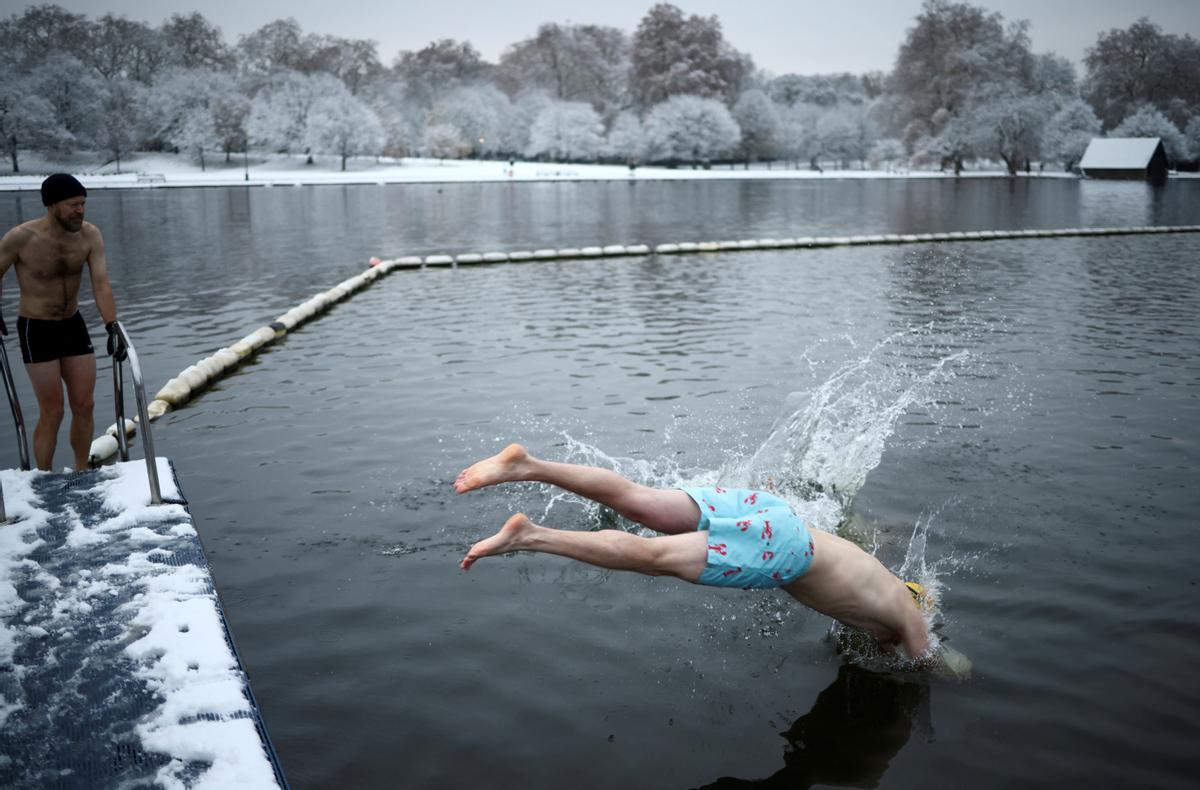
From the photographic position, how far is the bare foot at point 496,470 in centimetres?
430

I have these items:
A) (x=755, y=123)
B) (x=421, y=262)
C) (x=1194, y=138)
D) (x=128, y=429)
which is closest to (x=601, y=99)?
(x=755, y=123)

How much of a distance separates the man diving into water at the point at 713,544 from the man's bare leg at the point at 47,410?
440 cm

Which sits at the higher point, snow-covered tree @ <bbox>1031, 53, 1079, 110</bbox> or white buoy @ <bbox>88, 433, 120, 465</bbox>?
snow-covered tree @ <bbox>1031, 53, 1079, 110</bbox>

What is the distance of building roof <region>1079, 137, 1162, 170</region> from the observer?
238ft

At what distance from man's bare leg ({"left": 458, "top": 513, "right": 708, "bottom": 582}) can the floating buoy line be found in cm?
442

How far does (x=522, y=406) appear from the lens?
32.9ft

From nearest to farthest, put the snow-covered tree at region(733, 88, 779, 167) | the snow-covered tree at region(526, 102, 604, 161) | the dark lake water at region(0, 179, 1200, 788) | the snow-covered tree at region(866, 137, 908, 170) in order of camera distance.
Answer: the dark lake water at region(0, 179, 1200, 788) → the snow-covered tree at region(866, 137, 908, 170) → the snow-covered tree at region(526, 102, 604, 161) → the snow-covered tree at region(733, 88, 779, 167)

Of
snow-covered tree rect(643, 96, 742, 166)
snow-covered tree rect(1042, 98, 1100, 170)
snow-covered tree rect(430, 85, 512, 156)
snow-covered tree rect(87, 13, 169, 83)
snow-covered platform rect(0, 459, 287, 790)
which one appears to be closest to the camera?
snow-covered platform rect(0, 459, 287, 790)

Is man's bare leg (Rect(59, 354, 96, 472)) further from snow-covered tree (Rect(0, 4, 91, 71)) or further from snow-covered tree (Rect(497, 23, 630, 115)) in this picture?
snow-covered tree (Rect(0, 4, 91, 71))

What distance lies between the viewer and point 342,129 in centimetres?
8181

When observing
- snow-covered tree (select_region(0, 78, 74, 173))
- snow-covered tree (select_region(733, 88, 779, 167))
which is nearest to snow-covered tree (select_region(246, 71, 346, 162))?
snow-covered tree (select_region(0, 78, 74, 173))

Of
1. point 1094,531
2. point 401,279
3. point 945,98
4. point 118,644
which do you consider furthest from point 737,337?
point 945,98

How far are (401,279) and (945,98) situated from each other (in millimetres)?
72818

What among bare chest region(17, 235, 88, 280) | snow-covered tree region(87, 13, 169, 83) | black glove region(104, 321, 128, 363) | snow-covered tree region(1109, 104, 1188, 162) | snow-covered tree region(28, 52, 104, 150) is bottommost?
black glove region(104, 321, 128, 363)
